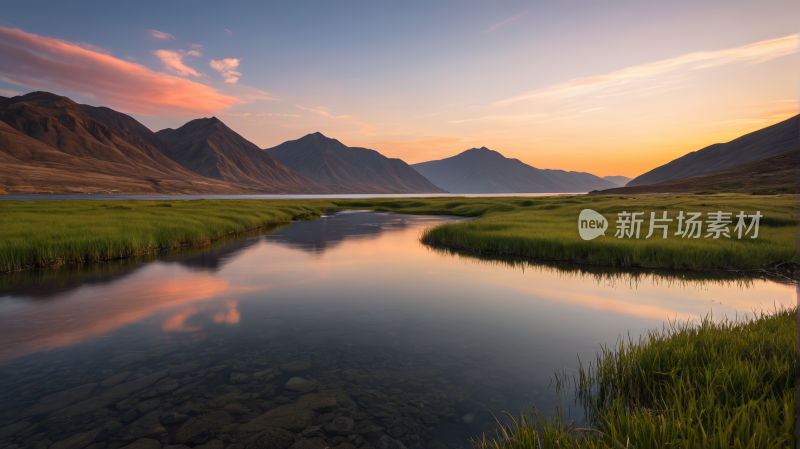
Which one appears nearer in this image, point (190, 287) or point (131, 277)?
point (190, 287)

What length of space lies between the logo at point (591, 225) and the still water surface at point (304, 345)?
819 centimetres

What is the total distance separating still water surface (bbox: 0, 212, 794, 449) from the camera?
7.06 metres

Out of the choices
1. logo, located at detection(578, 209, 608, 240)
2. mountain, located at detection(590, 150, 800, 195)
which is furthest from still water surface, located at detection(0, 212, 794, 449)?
mountain, located at detection(590, 150, 800, 195)

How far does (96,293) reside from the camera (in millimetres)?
16547

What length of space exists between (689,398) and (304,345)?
942cm

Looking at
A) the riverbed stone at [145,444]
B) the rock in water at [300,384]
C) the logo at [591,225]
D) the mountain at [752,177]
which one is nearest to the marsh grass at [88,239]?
the riverbed stone at [145,444]

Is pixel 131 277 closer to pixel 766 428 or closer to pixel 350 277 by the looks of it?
pixel 350 277

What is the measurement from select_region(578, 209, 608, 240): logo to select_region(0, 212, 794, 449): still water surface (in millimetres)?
8189

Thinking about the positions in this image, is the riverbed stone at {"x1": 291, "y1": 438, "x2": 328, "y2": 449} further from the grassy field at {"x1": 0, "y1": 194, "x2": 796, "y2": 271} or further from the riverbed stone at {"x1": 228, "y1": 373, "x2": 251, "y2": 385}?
the grassy field at {"x1": 0, "y1": 194, "x2": 796, "y2": 271}

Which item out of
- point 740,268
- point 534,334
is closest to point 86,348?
point 534,334

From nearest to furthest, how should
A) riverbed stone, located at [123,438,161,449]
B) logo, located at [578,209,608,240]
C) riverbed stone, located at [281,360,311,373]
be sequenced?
riverbed stone, located at [123,438,161,449] < riverbed stone, located at [281,360,311,373] < logo, located at [578,209,608,240]

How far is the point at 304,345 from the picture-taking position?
1116cm

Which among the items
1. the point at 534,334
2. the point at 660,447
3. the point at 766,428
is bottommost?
the point at 534,334

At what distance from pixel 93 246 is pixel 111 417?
860 inches
